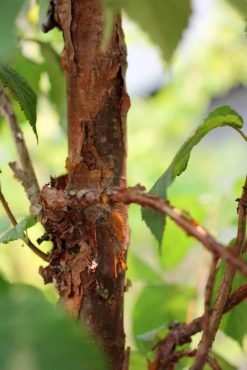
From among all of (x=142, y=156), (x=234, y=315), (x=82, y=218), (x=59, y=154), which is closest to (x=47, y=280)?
(x=82, y=218)

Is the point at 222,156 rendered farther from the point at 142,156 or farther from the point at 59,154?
the point at 59,154

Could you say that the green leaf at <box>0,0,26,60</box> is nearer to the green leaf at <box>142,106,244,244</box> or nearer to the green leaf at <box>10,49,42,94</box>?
the green leaf at <box>142,106,244,244</box>

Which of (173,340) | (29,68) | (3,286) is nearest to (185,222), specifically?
(3,286)

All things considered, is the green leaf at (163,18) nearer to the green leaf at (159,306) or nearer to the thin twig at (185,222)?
the thin twig at (185,222)

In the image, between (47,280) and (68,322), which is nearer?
(68,322)

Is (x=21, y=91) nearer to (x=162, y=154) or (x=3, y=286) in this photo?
(x=3, y=286)

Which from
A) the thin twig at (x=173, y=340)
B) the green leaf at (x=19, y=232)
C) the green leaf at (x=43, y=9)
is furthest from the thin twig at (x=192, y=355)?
the green leaf at (x=43, y=9)

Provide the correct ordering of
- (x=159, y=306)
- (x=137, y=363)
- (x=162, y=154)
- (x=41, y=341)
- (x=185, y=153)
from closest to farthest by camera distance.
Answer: (x=41, y=341) → (x=185, y=153) → (x=137, y=363) → (x=159, y=306) → (x=162, y=154)
